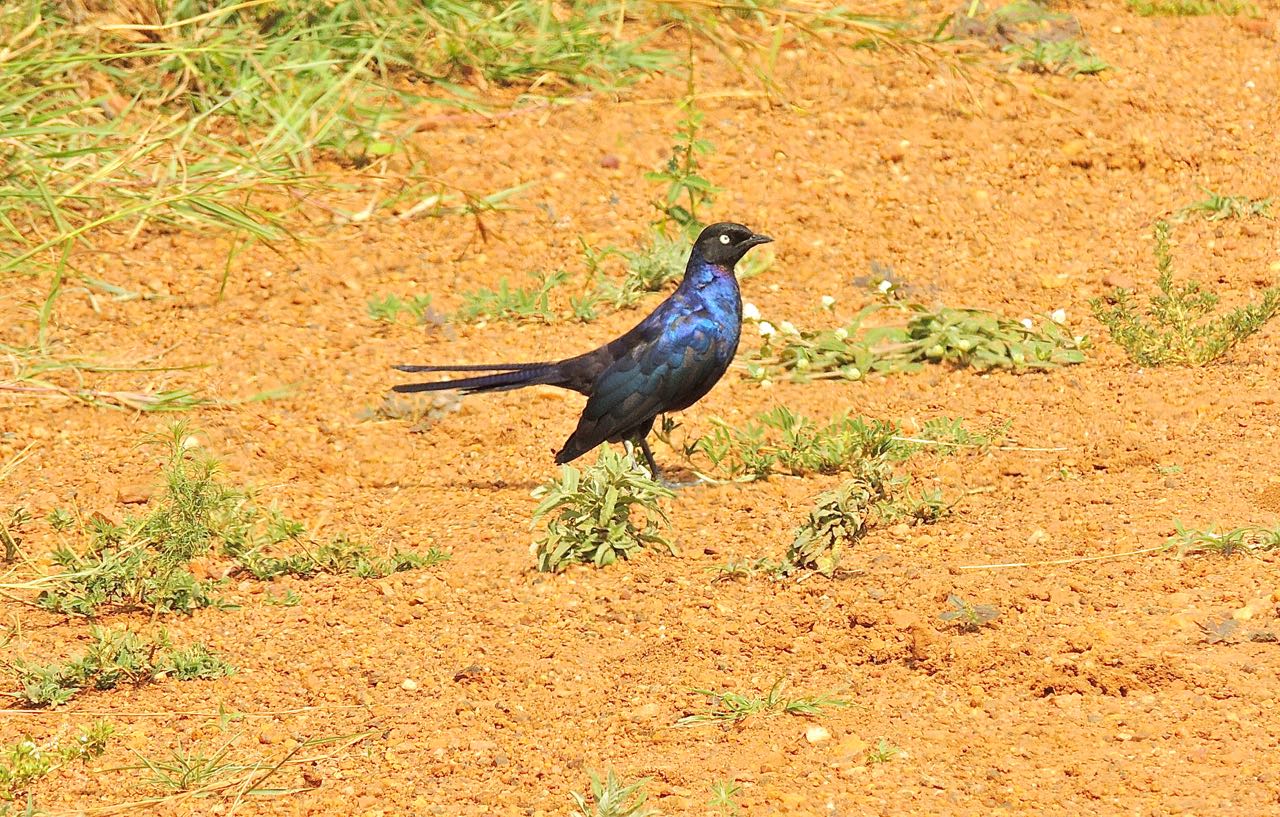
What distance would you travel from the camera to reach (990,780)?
3.54 m

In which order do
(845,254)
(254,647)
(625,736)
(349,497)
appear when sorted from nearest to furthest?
(625,736)
(254,647)
(349,497)
(845,254)

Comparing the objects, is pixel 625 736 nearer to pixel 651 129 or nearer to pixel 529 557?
pixel 529 557

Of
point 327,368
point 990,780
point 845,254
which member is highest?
point 990,780

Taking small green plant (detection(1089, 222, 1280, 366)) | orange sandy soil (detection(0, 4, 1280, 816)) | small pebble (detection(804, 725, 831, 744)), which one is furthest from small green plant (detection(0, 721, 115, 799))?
small green plant (detection(1089, 222, 1280, 366))

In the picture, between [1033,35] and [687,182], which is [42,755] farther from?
[1033,35]

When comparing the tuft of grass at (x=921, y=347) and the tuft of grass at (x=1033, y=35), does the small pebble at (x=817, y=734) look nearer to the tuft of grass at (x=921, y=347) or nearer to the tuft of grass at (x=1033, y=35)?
the tuft of grass at (x=921, y=347)

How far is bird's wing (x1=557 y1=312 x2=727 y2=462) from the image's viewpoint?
580cm

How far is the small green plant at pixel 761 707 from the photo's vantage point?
3.95 m

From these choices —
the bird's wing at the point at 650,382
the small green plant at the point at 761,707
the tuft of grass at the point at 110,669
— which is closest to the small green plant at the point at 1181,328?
the bird's wing at the point at 650,382

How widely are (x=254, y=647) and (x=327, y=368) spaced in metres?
2.27

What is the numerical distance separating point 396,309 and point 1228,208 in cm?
375

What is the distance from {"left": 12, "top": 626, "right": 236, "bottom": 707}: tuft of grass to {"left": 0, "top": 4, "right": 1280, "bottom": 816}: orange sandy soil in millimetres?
A: 66

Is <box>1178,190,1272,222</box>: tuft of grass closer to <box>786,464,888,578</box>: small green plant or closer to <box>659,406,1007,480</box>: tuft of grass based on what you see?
<box>659,406,1007,480</box>: tuft of grass

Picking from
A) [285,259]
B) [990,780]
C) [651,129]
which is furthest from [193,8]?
[990,780]
